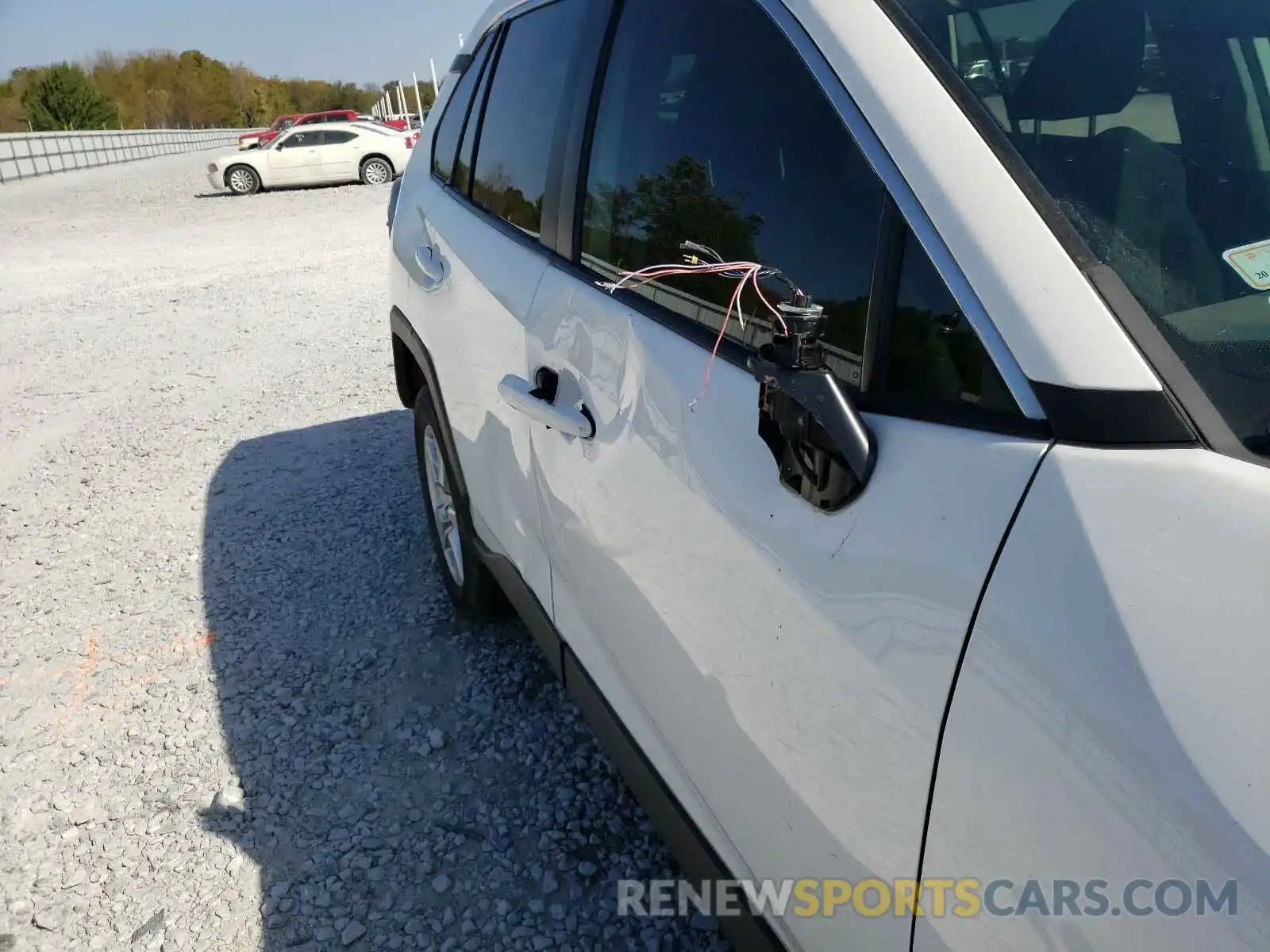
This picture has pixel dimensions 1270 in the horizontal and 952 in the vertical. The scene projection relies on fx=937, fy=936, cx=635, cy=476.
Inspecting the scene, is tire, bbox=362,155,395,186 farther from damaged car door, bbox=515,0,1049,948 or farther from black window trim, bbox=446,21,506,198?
damaged car door, bbox=515,0,1049,948

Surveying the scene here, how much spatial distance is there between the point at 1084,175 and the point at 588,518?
1039mm

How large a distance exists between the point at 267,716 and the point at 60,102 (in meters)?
61.0

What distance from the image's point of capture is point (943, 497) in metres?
1.03

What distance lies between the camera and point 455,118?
11.0ft

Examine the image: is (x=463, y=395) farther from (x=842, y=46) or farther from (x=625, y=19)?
→ (x=842, y=46)

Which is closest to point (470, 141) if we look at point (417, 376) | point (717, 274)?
point (417, 376)

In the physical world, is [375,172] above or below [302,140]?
below

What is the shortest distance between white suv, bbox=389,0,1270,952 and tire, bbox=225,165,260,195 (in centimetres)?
2226

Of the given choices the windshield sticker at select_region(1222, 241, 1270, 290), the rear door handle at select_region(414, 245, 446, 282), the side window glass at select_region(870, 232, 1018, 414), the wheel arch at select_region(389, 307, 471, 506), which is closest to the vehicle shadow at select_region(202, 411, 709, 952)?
the wheel arch at select_region(389, 307, 471, 506)

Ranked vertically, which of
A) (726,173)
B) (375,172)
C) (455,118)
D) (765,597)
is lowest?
(375,172)

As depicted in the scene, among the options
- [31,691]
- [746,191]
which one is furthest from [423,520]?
[746,191]

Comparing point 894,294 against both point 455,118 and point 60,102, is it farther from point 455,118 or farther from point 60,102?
point 60,102

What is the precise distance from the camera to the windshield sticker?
109cm

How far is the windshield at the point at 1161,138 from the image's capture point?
1.03 m
